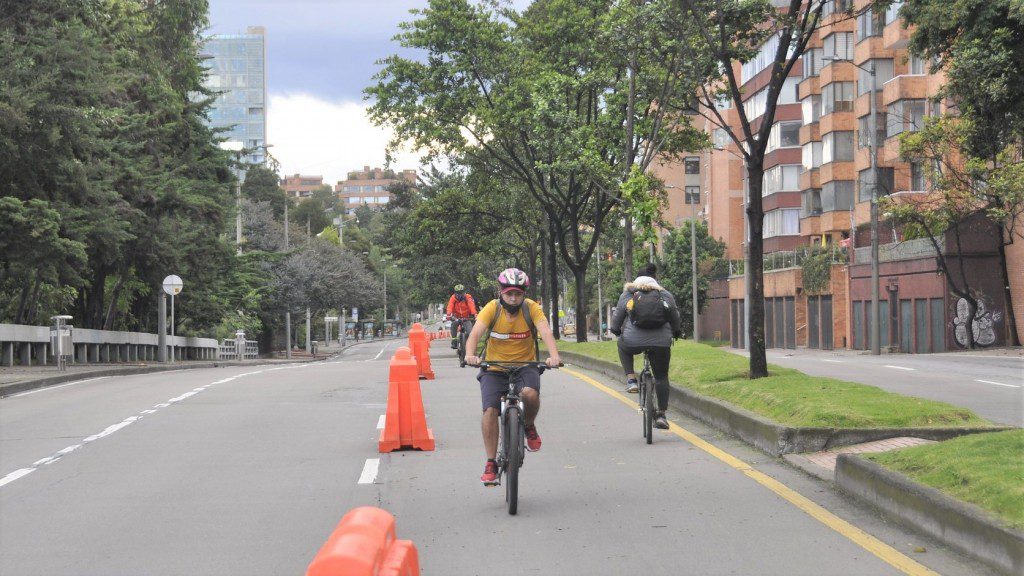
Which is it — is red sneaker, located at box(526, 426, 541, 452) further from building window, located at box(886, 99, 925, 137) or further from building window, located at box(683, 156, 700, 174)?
building window, located at box(683, 156, 700, 174)

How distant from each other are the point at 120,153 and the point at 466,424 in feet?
75.7

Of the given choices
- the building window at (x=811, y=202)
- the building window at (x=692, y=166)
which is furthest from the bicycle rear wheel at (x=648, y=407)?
the building window at (x=692, y=166)

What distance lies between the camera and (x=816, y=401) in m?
12.0

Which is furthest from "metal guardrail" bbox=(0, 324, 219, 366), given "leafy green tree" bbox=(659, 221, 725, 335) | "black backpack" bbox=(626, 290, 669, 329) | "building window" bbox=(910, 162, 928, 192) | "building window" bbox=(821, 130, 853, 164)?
"leafy green tree" bbox=(659, 221, 725, 335)

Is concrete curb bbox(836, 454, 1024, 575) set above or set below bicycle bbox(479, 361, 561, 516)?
below

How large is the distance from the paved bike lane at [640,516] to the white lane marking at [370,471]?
134 millimetres

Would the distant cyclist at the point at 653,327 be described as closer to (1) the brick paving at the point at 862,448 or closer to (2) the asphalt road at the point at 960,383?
(1) the brick paving at the point at 862,448

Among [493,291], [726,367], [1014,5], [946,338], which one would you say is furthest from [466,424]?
[493,291]

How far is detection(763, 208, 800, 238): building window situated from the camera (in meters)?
70.0

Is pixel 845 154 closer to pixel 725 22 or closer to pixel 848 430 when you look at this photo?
pixel 725 22

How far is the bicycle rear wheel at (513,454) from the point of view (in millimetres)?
8398

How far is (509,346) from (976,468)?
3451mm

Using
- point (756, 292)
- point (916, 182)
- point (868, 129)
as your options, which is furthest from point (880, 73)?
point (756, 292)

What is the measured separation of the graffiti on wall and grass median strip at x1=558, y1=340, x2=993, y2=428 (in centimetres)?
3019
